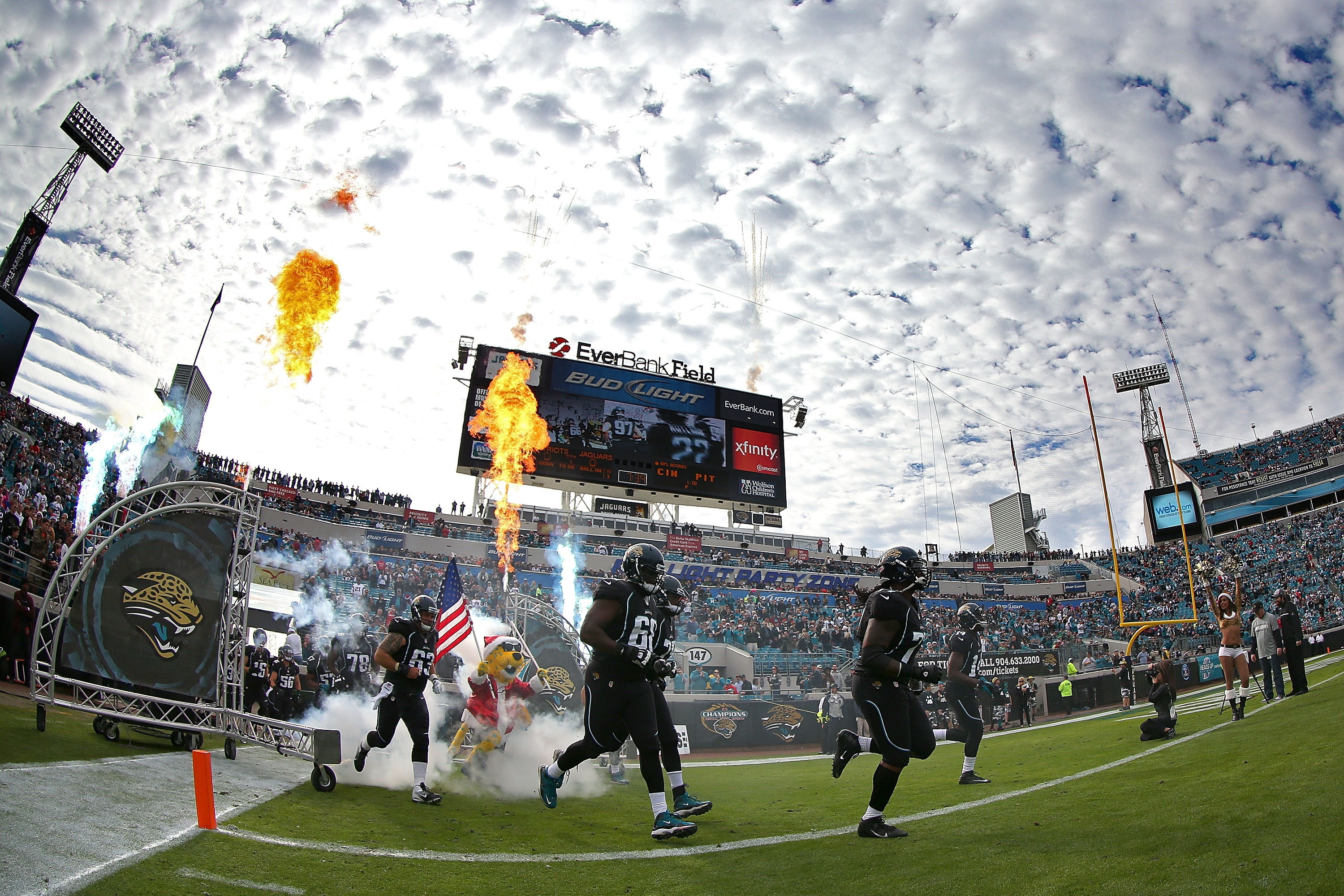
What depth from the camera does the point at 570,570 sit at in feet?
112

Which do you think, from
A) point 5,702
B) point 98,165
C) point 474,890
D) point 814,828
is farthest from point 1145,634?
point 98,165

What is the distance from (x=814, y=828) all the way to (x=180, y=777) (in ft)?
21.2

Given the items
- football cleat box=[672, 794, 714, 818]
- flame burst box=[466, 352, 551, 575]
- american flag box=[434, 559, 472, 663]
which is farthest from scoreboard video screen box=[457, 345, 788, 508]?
football cleat box=[672, 794, 714, 818]

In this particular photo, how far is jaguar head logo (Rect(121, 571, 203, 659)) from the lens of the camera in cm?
878

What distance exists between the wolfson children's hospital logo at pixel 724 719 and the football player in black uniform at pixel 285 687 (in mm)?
9709

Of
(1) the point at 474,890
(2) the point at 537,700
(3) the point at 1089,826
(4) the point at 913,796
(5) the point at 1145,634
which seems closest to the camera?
(1) the point at 474,890

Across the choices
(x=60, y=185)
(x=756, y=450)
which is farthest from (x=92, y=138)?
(x=756, y=450)

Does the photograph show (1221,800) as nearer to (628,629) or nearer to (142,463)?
(628,629)

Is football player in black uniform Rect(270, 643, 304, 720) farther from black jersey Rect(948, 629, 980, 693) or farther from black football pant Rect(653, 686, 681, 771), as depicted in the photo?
black jersey Rect(948, 629, 980, 693)

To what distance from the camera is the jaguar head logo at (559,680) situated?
43.1 feet

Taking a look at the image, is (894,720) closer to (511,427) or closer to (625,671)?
(625,671)

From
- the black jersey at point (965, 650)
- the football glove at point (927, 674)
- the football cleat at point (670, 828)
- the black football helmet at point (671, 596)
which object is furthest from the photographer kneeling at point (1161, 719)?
the football cleat at point (670, 828)

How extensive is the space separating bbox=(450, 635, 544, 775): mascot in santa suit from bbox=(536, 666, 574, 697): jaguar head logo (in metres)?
2.32

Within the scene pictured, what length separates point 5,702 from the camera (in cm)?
964
